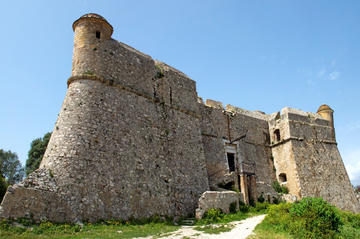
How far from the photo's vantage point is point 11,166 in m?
35.6

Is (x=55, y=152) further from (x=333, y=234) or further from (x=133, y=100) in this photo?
(x=333, y=234)

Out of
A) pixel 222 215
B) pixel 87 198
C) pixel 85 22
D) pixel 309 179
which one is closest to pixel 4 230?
pixel 87 198

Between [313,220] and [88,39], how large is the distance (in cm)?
1272

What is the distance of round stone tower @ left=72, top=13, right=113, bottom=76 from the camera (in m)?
15.0

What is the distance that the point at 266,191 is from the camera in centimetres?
1964

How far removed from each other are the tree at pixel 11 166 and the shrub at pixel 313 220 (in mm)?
32131

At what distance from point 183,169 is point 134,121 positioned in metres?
3.82

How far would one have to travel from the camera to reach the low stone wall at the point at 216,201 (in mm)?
14812

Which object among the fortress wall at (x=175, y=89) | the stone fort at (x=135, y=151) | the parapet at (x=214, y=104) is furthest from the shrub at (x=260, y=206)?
the parapet at (x=214, y=104)

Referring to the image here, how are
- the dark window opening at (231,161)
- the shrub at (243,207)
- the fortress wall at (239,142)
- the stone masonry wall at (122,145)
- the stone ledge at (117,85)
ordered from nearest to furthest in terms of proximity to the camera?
the stone masonry wall at (122,145) < the stone ledge at (117,85) < the shrub at (243,207) < the fortress wall at (239,142) < the dark window opening at (231,161)

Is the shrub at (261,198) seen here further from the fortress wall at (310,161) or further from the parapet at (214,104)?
the parapet at (214,104)

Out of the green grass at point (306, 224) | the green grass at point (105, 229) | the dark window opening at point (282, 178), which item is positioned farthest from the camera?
the dark window opening at point (282, 178)

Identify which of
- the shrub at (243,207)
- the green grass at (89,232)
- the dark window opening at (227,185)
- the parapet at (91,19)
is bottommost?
the green grass at (89,232)

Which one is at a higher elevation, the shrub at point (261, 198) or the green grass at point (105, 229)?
the shrub at point (261, 198)
